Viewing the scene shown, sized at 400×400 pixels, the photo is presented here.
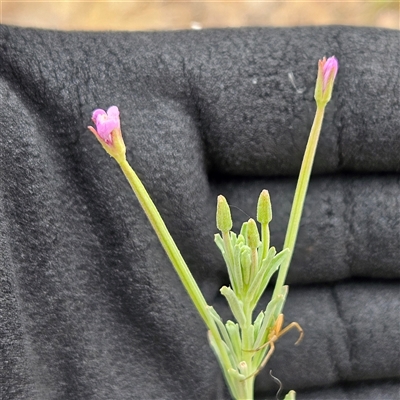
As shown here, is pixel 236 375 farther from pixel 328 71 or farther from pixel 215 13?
pixel 215 13

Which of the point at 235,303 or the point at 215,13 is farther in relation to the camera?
the point at 215,13

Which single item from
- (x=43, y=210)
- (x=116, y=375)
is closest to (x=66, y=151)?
(x=43, y=210)

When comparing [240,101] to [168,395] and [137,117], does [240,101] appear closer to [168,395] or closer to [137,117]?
[137,117]

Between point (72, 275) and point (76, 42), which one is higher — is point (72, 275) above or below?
below

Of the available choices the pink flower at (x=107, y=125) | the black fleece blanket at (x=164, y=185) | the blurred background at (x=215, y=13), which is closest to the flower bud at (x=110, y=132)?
the pink flower at (x=107, y=125)

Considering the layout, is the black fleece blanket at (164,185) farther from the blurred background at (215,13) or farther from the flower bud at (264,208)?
the blurred background at (215,13)

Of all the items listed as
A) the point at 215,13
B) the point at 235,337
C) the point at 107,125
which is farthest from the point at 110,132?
the point at 215,13
